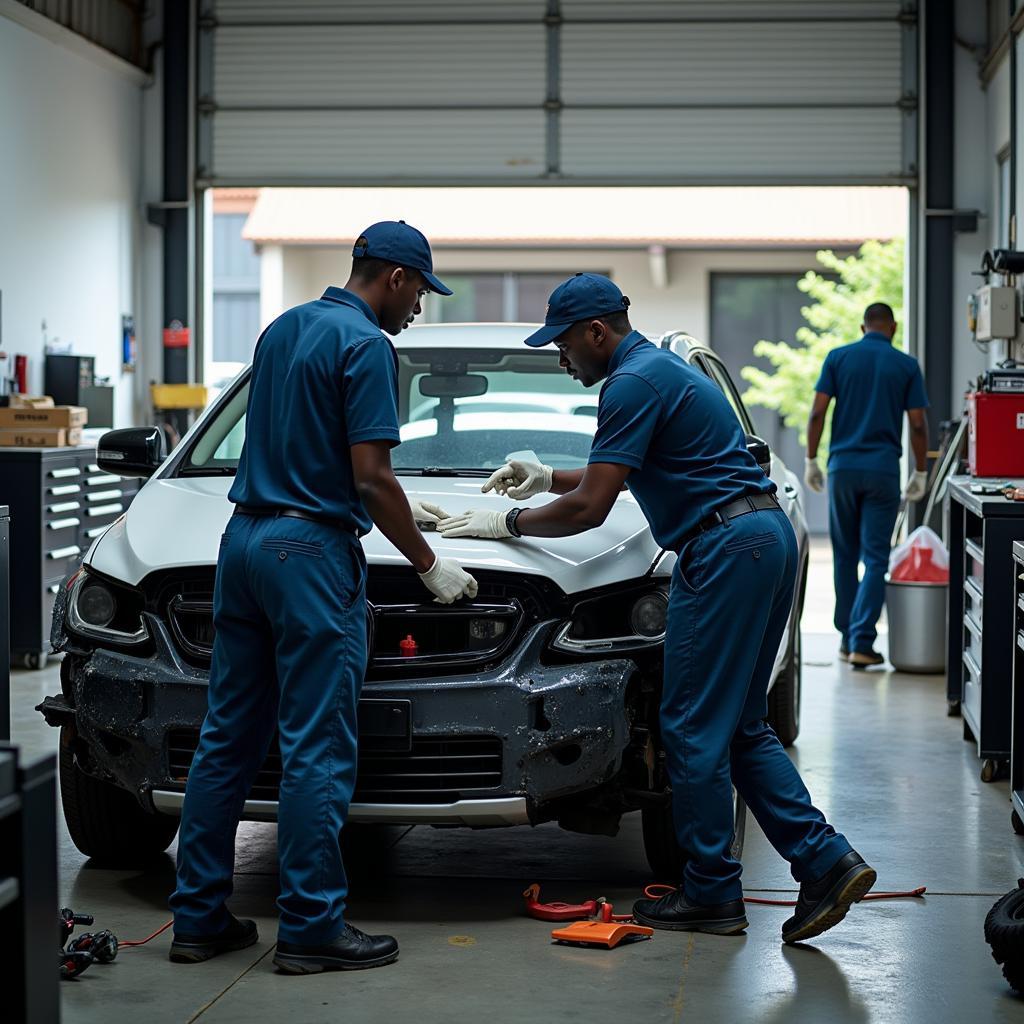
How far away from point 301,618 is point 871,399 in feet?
19.8

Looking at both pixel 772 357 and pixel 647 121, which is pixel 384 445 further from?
pixel 772 357

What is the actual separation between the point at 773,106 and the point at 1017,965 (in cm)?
914

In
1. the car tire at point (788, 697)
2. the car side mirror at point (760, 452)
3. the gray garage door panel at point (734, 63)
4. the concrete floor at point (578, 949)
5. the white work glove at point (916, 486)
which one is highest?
the gray garage door panel at point (734, 63)

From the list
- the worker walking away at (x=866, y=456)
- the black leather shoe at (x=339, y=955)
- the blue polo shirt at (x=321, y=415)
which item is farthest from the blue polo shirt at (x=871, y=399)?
the black leather shoe at (x=339, y=955)

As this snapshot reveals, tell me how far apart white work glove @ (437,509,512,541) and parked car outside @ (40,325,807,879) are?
0.10 ft

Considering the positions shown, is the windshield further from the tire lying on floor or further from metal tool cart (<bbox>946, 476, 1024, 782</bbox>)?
the tire lying on floor

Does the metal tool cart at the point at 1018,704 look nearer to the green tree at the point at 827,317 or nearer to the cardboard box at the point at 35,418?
the cardboard box at the point at 35,418

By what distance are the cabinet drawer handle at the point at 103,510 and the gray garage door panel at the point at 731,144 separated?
4320mm

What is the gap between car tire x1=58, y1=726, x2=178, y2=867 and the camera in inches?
192

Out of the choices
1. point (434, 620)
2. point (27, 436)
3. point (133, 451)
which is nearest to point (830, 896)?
point (434, 620)

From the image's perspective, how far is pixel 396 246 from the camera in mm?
4203

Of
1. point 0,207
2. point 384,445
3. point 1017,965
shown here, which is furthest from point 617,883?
point 0,207

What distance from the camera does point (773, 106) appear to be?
12.1 m

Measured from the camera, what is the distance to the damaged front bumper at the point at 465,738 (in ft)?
14.1
